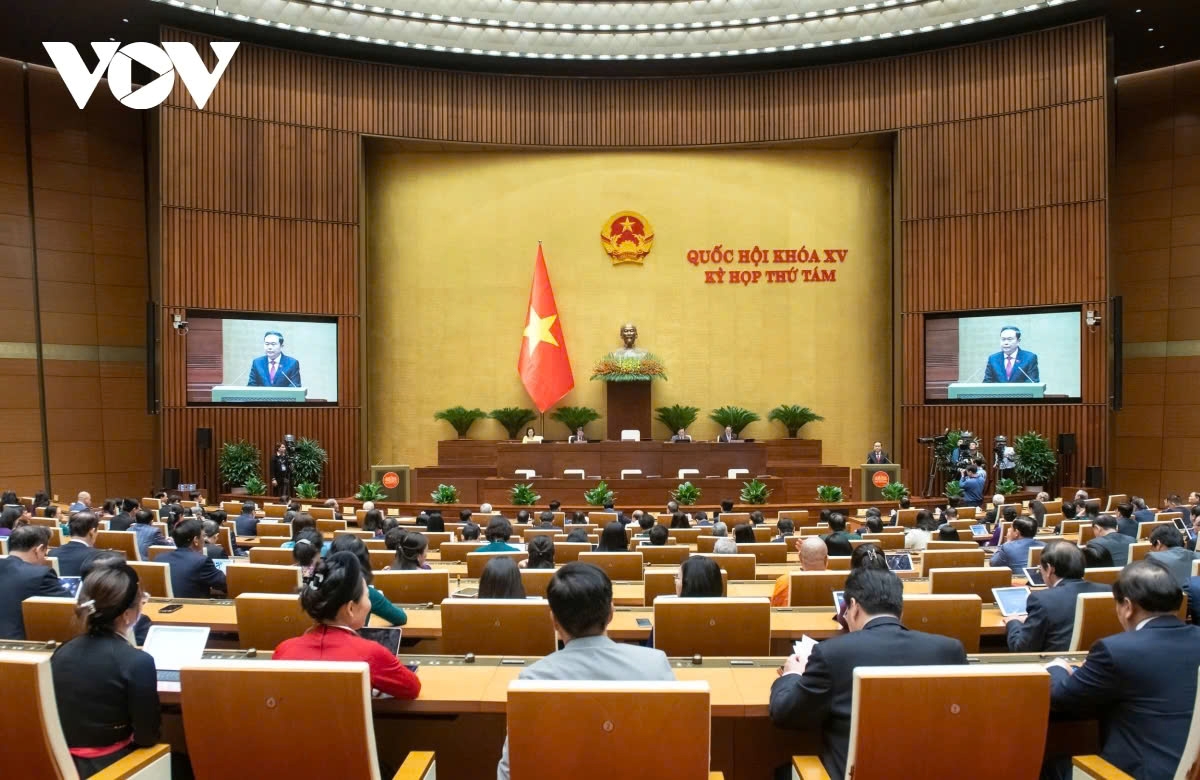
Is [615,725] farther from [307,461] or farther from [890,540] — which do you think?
[307,461]

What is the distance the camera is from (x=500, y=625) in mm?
3119

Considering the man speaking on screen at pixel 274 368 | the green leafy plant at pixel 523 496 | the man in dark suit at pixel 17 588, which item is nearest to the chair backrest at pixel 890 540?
the man in dark suit at pixel 17 588

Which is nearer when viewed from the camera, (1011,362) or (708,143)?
(1011,362)

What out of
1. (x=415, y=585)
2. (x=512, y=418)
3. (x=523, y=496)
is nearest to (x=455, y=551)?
(x=415, y=585)

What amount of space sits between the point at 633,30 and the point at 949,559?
41.9 ft

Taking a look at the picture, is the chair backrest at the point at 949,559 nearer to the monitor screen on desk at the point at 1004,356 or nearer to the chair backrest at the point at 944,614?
the chair backrest at the point at 944,614

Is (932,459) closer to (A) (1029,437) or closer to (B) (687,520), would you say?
(A) (1029,437)

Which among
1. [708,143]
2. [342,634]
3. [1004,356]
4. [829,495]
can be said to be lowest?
[829,495]

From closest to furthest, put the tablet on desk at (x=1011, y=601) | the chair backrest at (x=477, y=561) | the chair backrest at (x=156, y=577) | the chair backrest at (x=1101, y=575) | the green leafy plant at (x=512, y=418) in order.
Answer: the tablet on desk at (x=1011, y=601) < the chair backrest at (x=1101, y=575) < the chair backrest at (x=156, y=577) < the chair backrest at (x=477, y=561) < the green leafy plant at (x=512, y=418)

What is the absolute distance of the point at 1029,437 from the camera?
14016 millimetres

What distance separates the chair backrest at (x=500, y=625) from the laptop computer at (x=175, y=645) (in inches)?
31.9

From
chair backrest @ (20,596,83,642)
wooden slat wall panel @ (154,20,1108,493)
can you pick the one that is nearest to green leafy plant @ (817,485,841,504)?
wooden slat wall panel @ (154,20,1108,493)

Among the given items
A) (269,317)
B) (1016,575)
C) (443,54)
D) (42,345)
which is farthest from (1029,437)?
(42,345)

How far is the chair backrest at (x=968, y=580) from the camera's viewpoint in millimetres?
4336
